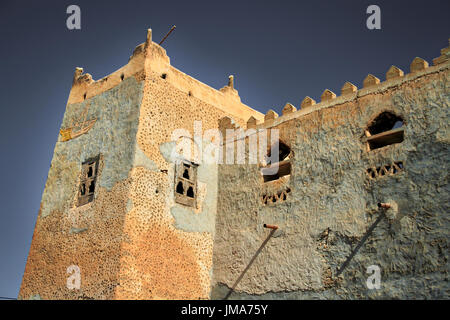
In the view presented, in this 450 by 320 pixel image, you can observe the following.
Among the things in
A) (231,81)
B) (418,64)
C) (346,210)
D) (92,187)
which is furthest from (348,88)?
(92,187)

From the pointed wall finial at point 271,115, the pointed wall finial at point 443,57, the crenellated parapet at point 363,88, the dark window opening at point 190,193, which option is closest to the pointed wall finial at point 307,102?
the crenellated parapet at point 363,88

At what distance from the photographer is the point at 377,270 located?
7.58 m

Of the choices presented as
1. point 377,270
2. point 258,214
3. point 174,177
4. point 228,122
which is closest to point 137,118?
point 174,177

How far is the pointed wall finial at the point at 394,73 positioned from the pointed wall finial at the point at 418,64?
0.18 meters

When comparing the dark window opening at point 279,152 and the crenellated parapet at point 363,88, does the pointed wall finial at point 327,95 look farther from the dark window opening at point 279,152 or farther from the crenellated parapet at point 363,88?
the dark window opening at point 279,152

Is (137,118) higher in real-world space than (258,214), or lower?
higher

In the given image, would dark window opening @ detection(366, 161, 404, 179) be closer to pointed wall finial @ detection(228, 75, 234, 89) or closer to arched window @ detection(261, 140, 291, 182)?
arched window @ detection(261, 140, 291, 182)

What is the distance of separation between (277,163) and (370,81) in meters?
2.30

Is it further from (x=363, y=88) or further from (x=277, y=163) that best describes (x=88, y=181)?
(x=363, y=88)

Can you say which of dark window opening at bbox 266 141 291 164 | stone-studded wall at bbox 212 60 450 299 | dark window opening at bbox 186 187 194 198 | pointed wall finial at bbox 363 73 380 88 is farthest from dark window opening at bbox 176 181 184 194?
pointed wall finial at bbox 363 73 380 88

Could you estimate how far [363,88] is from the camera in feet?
29.2

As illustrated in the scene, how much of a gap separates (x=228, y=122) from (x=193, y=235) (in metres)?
2.63
